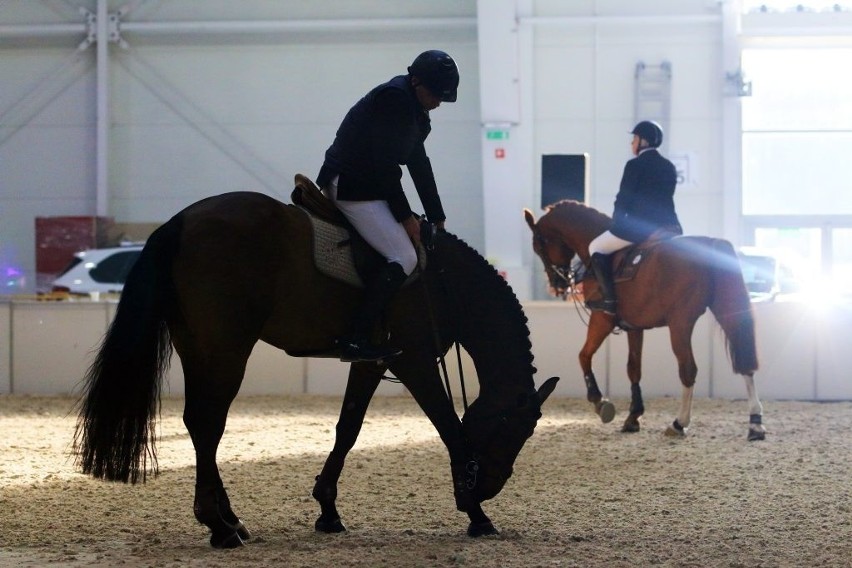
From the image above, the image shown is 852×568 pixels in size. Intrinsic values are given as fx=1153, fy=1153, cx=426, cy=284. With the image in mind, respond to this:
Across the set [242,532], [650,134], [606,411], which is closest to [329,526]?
[242,532]

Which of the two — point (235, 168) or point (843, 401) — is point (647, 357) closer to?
point (843, 401)

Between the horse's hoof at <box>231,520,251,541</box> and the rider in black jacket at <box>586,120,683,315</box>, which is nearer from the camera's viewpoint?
the horse's hoof at <box>231,520,251,541</box>

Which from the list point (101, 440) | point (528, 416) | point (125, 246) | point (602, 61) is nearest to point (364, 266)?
point (528, 416)

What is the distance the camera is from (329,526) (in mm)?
5273

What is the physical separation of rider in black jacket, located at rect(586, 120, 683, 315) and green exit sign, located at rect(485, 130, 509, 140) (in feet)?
29.1

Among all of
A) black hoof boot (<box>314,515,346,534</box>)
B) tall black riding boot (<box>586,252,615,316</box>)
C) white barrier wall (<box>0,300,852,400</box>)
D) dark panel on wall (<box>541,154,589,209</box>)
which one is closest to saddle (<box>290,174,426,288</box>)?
black hoof boot (<box>314,515,346,534</box>)

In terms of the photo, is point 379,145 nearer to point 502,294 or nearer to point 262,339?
point 502,294

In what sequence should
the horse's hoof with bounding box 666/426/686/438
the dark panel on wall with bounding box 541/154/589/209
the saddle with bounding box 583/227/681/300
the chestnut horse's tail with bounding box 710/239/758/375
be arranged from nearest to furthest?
the chestnut horse's tail with bounding box 710/239/758/375 → the horse's hoof with bounding box 666/426/686/438 → the saddle with bounding box 583/227/681/300 → the dark panel on wall with bounding box 541/154/589/209

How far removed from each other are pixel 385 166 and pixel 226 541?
1.76m

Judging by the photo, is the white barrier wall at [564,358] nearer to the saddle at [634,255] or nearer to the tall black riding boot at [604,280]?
the tall black riding boot at [604,280]

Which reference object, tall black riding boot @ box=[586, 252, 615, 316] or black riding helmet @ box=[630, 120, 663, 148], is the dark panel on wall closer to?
tall black riding boot @ box=[586, 252, 615, 316]

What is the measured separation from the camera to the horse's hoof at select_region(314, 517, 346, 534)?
527 cm

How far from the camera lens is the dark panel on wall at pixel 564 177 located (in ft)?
42.9

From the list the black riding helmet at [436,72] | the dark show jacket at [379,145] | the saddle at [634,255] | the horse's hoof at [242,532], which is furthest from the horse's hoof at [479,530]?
the saddle at [634,255]
